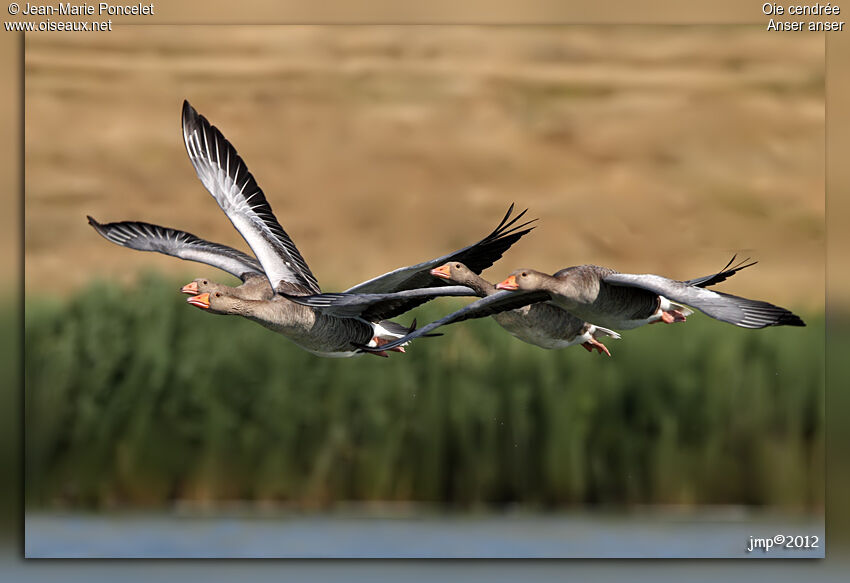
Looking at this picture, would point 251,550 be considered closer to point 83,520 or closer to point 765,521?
point 83,520

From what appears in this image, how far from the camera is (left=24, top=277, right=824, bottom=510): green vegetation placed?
9.16 m

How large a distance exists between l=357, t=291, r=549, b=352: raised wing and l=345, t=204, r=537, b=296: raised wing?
33 cm

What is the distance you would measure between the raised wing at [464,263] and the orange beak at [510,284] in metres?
0.27

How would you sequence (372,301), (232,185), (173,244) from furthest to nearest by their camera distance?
(173,244) < (232,185) < (372,301)

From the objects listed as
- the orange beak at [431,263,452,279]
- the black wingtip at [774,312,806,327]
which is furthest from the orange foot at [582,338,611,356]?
the black wingtip at [774,312,806,327]

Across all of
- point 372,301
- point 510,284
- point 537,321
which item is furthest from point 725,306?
point 372,301

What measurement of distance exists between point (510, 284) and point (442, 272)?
426mm

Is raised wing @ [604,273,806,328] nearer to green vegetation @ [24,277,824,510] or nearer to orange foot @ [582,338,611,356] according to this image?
orange foot @ [582,338,611,356]

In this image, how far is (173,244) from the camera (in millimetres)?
8891

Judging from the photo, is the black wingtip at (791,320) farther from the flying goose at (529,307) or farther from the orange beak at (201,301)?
the orange beak at (201,301)

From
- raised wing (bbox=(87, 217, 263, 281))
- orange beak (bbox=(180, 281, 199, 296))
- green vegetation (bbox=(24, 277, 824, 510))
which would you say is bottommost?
green vegetation (bbox=(24, 277, 824, 510))

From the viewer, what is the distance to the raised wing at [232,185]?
8203 mm

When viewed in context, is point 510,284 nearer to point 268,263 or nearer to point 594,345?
point 594,345

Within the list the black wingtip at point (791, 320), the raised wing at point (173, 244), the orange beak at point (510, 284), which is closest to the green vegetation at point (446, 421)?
the raised wing at point (173, 244)
